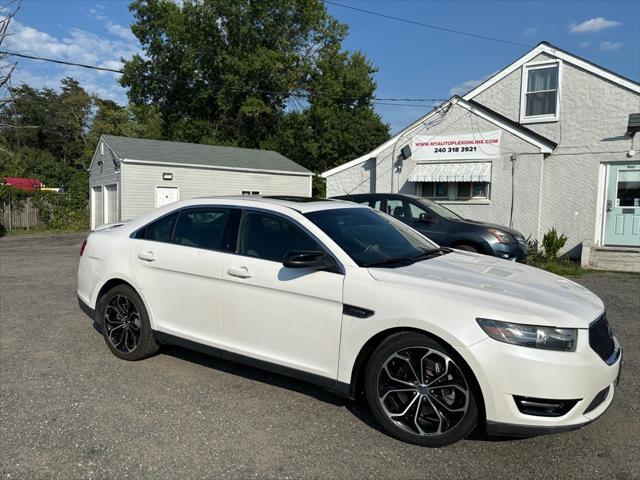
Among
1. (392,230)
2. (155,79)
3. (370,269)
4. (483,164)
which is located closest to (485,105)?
(483,164)

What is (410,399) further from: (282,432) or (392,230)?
(392,230)

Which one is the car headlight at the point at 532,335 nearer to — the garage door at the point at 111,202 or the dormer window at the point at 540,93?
the dormer window at the point at 540,93

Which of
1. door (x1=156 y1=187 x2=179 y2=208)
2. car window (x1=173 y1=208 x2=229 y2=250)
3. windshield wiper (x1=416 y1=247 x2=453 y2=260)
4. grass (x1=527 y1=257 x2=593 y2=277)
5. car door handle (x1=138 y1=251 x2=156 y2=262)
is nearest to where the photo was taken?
windshield wiper (x1=416 y1=247 x2=453 y2=260)

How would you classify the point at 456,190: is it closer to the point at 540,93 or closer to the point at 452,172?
the point at 452,172

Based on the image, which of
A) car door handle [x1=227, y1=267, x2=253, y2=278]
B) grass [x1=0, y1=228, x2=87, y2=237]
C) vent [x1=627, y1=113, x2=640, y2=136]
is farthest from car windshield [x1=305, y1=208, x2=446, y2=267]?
grass [x1=0, y1=228, x2=87, y2=237]

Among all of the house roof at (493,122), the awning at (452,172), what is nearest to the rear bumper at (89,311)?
the awning at (452,172)

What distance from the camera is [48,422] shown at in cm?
350

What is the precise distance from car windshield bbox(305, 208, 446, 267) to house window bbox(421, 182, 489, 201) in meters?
10.2

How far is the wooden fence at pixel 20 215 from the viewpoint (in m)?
23.3

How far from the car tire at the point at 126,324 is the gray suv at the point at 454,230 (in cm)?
574

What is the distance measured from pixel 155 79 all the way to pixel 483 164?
29.4m

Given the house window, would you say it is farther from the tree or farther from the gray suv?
the tree

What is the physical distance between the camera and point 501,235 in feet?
28.6

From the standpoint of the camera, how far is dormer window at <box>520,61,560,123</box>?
13844 millimetres
